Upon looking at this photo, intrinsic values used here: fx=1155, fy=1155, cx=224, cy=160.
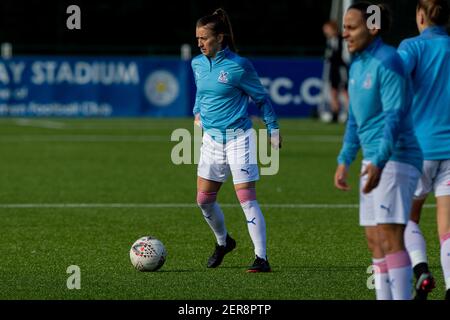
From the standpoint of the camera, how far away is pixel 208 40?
9.29 metres

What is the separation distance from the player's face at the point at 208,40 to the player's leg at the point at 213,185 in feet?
2.37

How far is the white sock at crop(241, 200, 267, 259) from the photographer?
945cm

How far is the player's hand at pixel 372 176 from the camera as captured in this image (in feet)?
21.9

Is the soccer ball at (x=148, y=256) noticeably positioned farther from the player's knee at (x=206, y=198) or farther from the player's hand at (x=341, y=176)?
the player's hand at (x=341, y=176)

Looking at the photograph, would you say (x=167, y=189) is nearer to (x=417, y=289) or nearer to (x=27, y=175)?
(x=27, y=175)

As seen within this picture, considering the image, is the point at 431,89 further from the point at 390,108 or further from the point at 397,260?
the point at 397,260

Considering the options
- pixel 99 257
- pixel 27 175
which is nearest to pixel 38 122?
pixel 27 175

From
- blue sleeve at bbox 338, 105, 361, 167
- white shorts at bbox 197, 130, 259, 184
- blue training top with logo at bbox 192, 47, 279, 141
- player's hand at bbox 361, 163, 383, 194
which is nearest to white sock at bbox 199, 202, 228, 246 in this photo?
white shorts at bbox 197, 130, 259, 184

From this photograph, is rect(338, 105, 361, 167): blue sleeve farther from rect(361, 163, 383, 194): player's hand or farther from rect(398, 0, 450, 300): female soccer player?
rect(398, 0, 450, 300): female soccer player

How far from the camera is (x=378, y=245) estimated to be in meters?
7.14

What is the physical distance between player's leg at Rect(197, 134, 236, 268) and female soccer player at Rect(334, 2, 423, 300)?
265 cm

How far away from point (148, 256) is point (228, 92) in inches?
58.9

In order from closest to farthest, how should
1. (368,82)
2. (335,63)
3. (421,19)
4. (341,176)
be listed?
(368,82) → (341,176) → (421,19) → (335,63)

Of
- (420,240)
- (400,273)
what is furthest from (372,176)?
(420,240)
